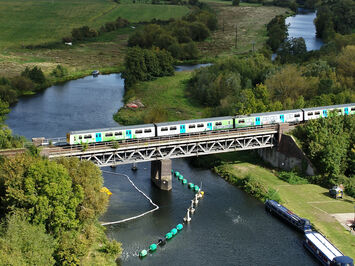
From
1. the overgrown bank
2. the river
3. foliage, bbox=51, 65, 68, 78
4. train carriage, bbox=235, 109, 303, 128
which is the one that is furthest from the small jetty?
the overgrown bank

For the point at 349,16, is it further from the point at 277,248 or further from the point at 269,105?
the point at 277,248

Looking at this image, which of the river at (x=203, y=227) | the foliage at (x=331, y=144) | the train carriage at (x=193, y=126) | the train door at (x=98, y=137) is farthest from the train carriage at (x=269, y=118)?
the train door at (x=98, y=137)

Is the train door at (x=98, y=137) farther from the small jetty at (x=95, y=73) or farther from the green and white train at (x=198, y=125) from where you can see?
the small jetty at (x=95, y=73)

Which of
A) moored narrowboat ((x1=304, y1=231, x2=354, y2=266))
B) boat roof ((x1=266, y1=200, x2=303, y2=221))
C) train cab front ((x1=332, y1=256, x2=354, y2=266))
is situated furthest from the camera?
boat roof ((x1=266, y1=200, x2=303, y2=221))

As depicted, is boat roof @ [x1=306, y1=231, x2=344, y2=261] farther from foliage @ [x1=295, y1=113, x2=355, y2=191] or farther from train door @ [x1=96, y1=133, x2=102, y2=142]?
train door @ [x1=96, y1=133, x2=102, y2=142]

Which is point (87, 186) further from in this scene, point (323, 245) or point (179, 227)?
point (323, 245)

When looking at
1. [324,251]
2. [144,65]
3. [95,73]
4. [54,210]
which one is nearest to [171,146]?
[54,210]
